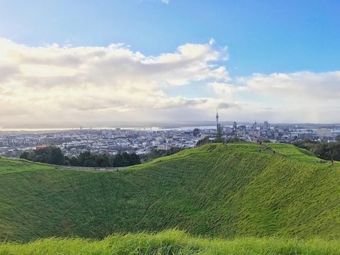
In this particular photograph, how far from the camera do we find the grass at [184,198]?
729 inches

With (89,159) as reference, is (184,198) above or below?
below

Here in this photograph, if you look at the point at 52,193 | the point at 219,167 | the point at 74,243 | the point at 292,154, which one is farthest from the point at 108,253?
the point at 292,154

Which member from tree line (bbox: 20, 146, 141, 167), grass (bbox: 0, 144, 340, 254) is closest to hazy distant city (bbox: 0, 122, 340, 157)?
tree line (bbox: 20, 146, 141, 167)

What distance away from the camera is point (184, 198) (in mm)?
23656

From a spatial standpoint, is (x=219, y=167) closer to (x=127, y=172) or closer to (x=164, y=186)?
(x=164, y=186)

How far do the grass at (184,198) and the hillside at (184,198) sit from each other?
0.16ft

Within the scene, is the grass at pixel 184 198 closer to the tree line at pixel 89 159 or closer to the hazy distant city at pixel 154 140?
the tree line at pixel 89 159

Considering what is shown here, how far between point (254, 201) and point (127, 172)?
982 centimetres

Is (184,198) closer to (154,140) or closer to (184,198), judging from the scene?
(184,198)

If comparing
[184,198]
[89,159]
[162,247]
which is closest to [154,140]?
[89,159]

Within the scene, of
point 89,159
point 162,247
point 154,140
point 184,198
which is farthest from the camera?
point 154,140

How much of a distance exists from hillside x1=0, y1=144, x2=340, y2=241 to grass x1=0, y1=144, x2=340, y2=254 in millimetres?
50

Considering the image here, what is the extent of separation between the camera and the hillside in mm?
18578

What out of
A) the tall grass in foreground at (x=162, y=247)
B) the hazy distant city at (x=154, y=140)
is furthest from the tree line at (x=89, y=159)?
the tall grass in foreground at (x=162, y=247)
